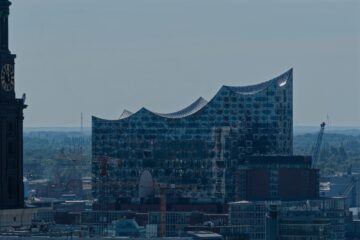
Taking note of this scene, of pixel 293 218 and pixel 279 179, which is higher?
pixel 279 179

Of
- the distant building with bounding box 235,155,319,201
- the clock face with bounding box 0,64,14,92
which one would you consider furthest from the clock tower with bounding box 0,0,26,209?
the distant building with bounding box 235,155,319,201

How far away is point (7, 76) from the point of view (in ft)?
279

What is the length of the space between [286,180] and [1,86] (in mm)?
109824

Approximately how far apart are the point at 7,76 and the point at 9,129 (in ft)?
6.38

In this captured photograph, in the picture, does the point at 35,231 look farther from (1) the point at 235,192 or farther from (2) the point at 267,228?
(1) the point at 235,192

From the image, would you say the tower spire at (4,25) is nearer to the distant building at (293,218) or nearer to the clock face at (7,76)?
the clock face at (7,76)

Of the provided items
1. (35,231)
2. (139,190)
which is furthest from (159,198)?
(35,231)

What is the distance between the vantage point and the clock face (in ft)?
278

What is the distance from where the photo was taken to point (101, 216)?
180250 millimetres

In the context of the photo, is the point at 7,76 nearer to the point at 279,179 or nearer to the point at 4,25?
the point at 4,25

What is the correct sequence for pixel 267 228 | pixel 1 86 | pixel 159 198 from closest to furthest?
pixel 1 86 → pixel 267 228 → pixel 159 198

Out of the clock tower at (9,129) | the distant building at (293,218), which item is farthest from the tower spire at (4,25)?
the distant building at (293,218)

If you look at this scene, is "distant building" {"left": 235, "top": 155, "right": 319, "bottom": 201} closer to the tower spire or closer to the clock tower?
the clock tower

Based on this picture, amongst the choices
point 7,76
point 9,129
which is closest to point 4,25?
point 7,76
